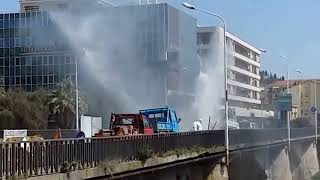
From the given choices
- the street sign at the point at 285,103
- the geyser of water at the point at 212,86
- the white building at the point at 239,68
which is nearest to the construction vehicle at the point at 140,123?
the street sign at the point at 285,103

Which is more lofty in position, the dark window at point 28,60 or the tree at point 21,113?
the dark window at point 28,60

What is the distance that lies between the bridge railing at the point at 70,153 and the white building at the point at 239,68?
81.6 meters

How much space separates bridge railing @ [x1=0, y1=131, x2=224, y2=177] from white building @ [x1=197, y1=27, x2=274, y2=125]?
81650 millimetres

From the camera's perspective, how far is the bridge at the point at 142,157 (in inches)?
620

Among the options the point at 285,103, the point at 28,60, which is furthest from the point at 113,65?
the point at 285,103

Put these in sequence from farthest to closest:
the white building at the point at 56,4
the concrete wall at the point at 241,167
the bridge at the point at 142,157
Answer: the white building at the point at 56,4, the concrete wall at the point at 241,167, the bridge at the point at 142,157

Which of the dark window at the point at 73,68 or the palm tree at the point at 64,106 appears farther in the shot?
the dark window at the point at 73,68

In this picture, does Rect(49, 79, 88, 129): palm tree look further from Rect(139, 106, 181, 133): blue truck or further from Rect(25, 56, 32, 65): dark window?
Rect(139, 106, 181, 133): blue truck

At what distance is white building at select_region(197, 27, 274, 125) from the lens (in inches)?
4429

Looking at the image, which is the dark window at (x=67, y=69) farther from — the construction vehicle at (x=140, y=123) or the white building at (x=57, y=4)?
the construction vehicle at (x=140, y=123)

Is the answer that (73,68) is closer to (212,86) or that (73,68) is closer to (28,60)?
Result: (28,60)

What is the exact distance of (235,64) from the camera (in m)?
132

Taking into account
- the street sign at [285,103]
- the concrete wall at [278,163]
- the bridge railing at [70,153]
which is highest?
the street sign at [285,103]

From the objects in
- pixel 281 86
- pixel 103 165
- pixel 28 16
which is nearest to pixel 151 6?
pixel 28 16
